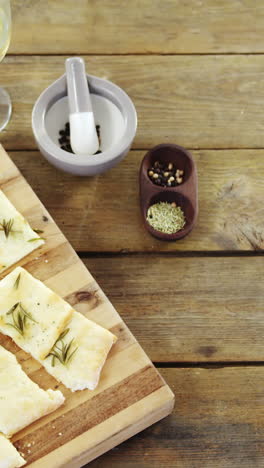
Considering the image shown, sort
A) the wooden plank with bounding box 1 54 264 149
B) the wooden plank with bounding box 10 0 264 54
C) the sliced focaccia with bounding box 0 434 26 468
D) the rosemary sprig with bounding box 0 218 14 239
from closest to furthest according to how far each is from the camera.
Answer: the sliced focaccia with bounding box 0 434 26 468 → the rosemary sprig with bounding box 0 218 14 239 → the wooden plank with bounding box 1 54 264 149 → the wooden plank with bounding box 10 0 264 54

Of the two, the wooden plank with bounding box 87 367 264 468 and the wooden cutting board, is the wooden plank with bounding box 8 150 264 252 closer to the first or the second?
the wooden cutting board

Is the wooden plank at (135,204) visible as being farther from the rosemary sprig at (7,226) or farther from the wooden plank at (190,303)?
the rosemary sprig at (7,226)

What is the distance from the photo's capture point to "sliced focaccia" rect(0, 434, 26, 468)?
1.63 meters

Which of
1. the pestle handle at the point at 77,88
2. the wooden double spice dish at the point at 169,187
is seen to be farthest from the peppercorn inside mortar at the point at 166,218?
the pestle handle at the point at 77,88

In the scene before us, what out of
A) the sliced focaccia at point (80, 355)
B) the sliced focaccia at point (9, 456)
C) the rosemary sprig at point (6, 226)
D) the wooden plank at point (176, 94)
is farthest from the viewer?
the wooden plank at point (176, 94)

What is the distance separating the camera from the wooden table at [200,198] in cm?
197

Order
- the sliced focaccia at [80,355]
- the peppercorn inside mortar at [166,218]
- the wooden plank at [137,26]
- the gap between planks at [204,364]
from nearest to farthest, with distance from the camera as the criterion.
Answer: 1. the sliced focaccia at [80,355]
2. the gap between planks at [204,364]
3. the peppercorn inside mortar at [166,218]
4. the wooden plank at [137,26]

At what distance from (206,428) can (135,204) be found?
77cm

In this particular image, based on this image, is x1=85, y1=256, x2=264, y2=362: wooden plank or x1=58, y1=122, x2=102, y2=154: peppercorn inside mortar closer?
x1=85, y1=256, x2=264, y2=362: wooden plank

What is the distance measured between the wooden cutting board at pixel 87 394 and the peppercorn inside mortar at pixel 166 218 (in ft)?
1.14

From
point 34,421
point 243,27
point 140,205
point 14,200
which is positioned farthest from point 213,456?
point 243,27

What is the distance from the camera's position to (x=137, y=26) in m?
2.49

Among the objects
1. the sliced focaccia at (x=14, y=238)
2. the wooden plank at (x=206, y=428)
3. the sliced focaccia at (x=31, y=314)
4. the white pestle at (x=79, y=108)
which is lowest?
the wooden plank at (x=206, y=428)

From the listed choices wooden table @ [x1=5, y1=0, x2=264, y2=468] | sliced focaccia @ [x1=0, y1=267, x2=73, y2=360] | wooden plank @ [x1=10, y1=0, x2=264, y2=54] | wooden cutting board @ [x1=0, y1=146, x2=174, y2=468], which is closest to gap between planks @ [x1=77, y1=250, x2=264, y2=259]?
wooden table @ [x1=5, y1=0, x2=264, y2=468]
